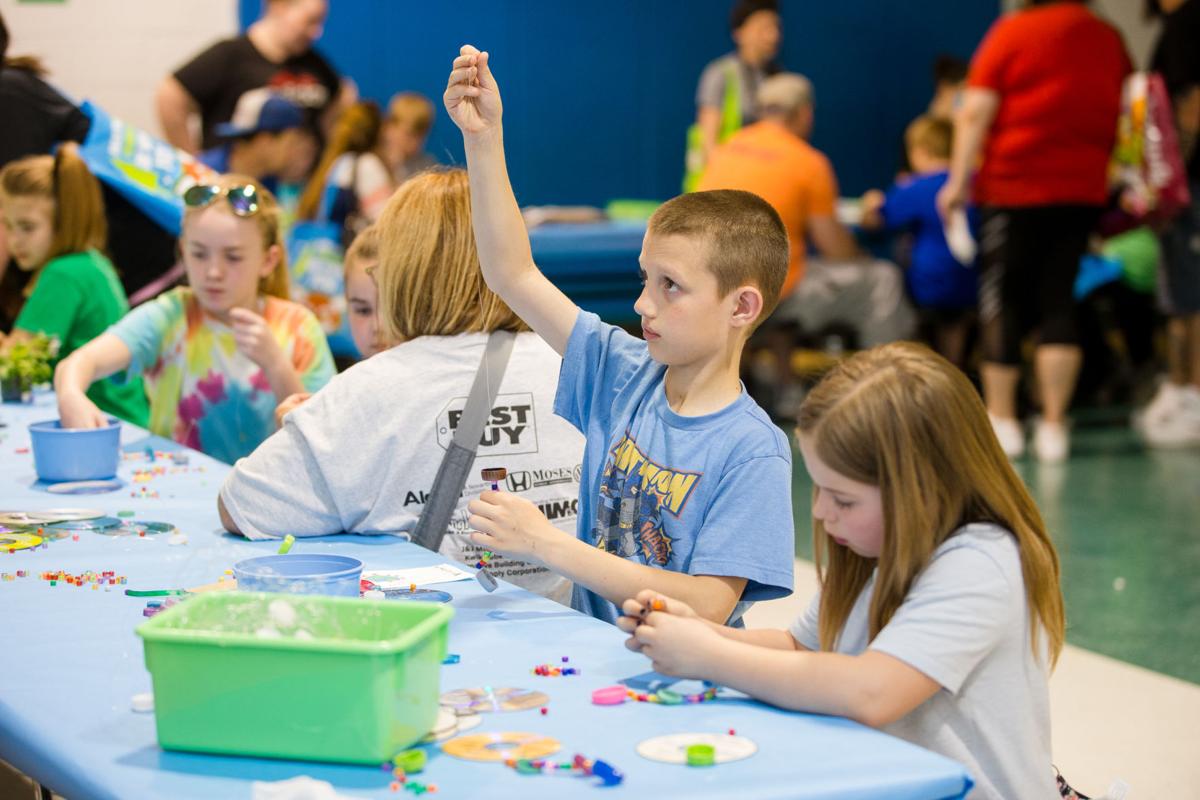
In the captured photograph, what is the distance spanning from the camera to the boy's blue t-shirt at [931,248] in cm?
690

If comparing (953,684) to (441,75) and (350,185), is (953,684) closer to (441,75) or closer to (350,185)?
(350,185)

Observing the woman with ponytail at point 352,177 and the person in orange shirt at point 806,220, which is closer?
the woman with ponytail at point 352,177

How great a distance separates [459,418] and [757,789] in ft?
3.64

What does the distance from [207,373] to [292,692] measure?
2105mm

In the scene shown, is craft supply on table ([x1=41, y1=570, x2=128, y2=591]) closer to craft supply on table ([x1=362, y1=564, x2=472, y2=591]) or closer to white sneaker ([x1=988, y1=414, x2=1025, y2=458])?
craft supply on table ([x1=362, y1=564, x2=472, y2=591])

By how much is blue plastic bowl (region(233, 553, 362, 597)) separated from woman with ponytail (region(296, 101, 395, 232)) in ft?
12.9

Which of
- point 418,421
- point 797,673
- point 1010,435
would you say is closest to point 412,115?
point 1010,435

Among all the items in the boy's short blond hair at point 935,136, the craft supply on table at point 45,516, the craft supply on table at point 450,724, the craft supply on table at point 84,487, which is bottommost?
the craft supply on table at point 450,724

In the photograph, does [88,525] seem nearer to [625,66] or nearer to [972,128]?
[972,128]

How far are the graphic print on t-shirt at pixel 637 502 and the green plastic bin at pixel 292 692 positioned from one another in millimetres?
627

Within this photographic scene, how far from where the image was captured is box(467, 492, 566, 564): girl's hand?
1.82 meters

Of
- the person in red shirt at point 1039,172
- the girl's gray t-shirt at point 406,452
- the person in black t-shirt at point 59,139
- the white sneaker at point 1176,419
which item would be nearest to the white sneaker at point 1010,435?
the person in red shirt at point 1039,172

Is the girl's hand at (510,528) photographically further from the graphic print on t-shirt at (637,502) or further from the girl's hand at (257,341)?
the girl's hand at (257,341)

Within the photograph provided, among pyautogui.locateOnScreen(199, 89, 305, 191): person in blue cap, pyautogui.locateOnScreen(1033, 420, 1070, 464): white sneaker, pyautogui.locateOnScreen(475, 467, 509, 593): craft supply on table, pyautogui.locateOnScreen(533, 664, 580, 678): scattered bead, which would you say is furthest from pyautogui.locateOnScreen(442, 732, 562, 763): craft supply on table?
pyautogui.locateOnScreen(1033, 420, 1070, 464): white sneaker
